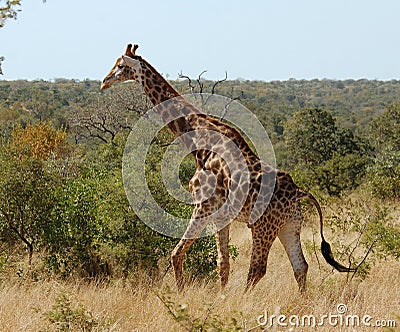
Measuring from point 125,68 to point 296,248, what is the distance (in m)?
2.49

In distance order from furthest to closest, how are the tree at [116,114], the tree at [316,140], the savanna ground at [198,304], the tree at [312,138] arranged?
the tree at [312,138] < the tree at [316,140] < the tree at [116,114] < the savanna ground at [198,304]

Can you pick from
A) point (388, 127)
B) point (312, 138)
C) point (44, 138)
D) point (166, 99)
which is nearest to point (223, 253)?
point (166, 99)

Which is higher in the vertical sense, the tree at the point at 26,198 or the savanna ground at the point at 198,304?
the tree at the point at 26,198

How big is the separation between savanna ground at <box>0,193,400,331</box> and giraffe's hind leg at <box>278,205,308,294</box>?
0.18 metres

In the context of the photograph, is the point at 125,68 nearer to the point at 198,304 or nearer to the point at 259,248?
the point at 259,248

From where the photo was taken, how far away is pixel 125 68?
251 inches

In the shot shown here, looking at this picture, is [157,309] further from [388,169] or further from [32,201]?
[388,169]

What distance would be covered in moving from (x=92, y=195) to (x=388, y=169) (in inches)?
433

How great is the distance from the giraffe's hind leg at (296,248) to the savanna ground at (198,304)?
0.18 m

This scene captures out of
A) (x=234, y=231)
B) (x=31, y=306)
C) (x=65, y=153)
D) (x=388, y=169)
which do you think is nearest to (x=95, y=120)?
(x=65, y=153)

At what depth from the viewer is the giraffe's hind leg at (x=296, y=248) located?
6031 mm

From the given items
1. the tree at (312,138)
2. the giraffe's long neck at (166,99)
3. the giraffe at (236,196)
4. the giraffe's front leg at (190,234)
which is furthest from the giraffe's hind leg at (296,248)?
the tree at (312,138)

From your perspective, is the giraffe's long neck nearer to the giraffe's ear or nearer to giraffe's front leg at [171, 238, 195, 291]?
the giraffe's ear

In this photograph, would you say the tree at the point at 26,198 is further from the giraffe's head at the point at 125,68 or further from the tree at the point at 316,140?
the tree at the point at 316,140
